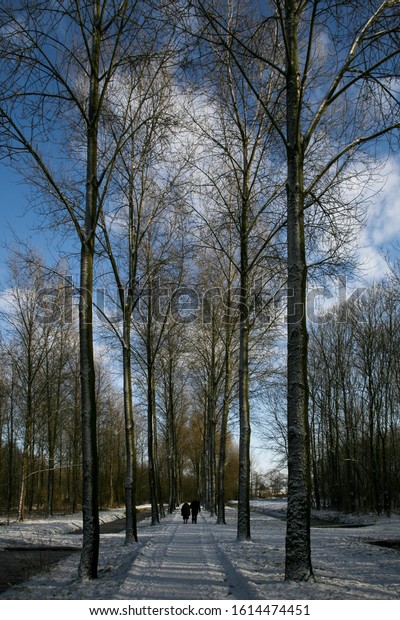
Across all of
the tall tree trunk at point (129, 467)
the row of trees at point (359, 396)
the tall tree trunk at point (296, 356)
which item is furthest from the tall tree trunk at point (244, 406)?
the row of trees at point (359, 396)

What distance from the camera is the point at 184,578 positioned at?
8.03 meters

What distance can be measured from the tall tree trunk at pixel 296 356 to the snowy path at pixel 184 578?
895 mm

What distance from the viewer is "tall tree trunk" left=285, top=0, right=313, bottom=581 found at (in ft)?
24.2

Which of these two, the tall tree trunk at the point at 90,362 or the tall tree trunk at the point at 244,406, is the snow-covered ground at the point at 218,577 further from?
the tall tree trunk at the point at 244,406

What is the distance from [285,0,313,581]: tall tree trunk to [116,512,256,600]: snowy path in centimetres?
89

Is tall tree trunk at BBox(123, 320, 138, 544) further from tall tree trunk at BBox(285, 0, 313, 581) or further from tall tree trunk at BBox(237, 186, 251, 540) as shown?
tall tree trunk at BBox(285, 0, 313, 581)

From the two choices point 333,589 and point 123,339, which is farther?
point 123,339

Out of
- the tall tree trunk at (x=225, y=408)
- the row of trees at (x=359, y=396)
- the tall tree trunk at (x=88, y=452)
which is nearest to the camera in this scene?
the tall tree trunk at (x=88, y=452)

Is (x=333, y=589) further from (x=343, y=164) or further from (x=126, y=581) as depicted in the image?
(x=343, y=164)

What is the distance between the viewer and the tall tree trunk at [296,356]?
738 centimetres

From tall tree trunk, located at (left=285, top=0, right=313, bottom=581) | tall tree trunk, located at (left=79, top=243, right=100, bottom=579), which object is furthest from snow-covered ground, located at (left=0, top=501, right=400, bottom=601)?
tall tree trunk, located at (left=285, top=0, right=313, bottom=581)

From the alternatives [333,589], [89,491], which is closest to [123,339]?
[89,491]

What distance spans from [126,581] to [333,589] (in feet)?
9.20

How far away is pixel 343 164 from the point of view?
35.4 feet
